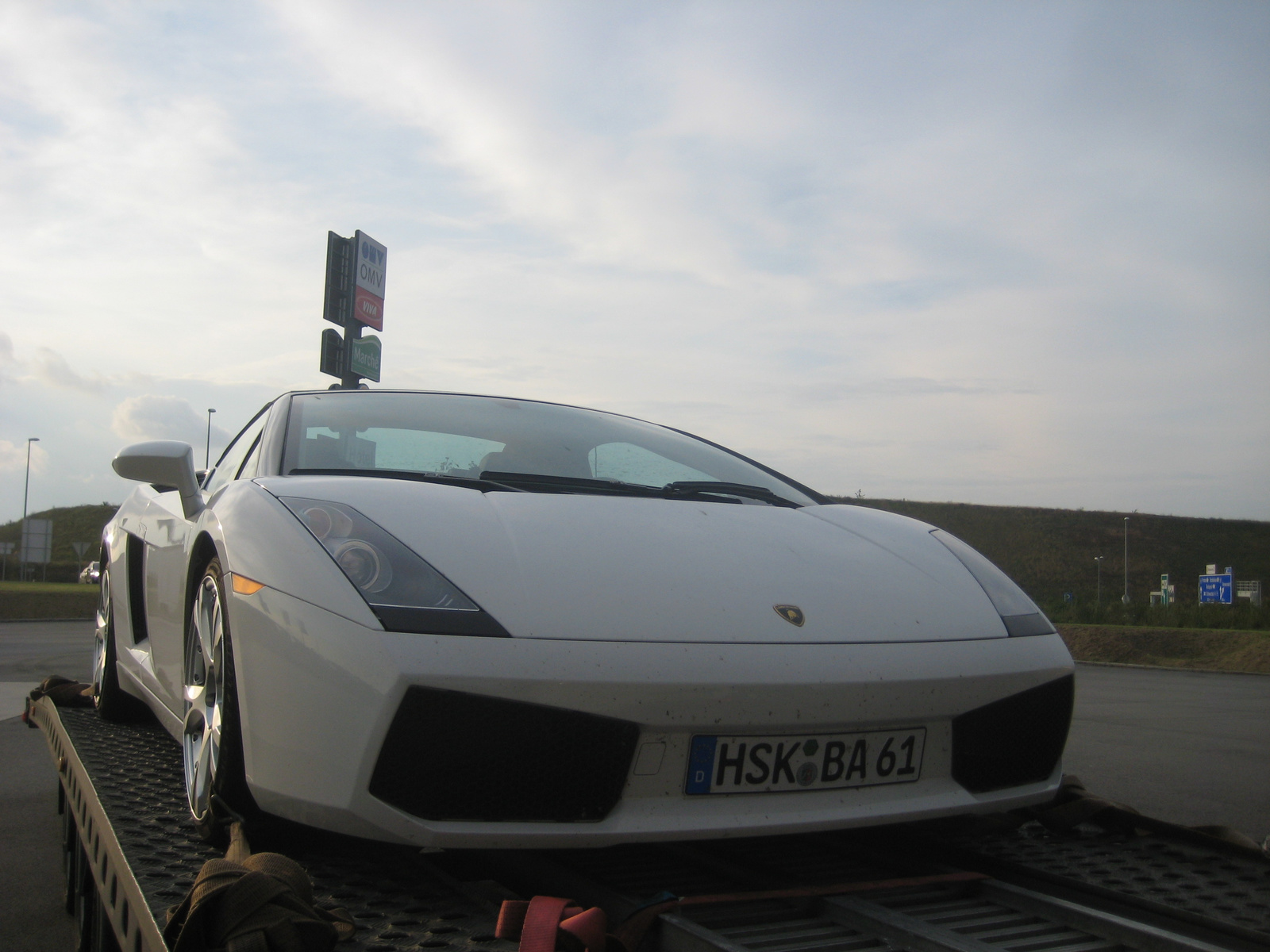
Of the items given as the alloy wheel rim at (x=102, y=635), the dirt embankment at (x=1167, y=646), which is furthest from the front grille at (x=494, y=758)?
the dirt embankment at (x=1167, y=646)

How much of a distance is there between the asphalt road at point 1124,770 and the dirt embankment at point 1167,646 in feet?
18.4

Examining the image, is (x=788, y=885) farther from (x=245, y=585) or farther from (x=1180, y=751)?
(x=1180, y=751)

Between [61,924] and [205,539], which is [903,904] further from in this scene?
[61,924]

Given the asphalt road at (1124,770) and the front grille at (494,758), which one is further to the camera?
the asphalt road at (1124,770)

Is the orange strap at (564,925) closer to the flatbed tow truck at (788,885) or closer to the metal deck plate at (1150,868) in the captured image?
the flatbed tow truck at (788,885)

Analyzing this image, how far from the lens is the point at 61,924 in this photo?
260 cm

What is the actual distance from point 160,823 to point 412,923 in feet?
2.57

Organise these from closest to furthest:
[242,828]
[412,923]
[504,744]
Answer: [412,923] → [504,744] → [242,828]

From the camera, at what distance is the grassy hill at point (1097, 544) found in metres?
68.1

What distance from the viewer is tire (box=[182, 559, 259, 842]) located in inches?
74.5

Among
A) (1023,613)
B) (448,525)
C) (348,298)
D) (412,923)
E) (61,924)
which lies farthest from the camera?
(348,298)

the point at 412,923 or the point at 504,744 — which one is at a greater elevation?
the point at 504,744

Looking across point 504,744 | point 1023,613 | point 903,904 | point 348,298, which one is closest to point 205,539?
point 504,744

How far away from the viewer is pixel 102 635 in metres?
3.94
